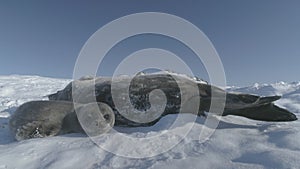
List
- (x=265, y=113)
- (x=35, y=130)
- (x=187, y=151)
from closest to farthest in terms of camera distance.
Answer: (x=187, y=151)
(x=265, y=113)
(x=35, y=130)

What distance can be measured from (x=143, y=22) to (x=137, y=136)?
7.84 feet

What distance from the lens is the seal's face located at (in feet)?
11.0

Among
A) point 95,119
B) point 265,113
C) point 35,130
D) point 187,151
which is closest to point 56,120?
point 35,130

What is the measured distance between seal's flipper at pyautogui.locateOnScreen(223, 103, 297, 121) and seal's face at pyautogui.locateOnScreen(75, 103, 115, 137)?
1503 millimetres

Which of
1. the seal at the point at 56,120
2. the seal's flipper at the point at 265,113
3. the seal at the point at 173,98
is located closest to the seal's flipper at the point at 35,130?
the seal at the point at 56,120

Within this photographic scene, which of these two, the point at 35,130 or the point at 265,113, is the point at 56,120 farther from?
the point at 265,113

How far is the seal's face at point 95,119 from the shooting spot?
11.0 feet

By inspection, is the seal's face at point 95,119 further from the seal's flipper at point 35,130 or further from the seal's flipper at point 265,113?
the seal's flipper at point 265,113

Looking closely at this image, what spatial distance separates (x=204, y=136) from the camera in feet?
9.06

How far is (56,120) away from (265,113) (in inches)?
108

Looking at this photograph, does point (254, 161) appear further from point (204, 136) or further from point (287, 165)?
point (204, 136)

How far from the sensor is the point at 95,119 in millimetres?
3457

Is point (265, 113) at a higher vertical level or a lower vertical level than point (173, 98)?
lower

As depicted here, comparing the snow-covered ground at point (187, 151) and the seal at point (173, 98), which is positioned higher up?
the seal at point (173, 98)
